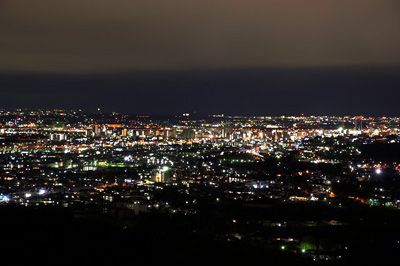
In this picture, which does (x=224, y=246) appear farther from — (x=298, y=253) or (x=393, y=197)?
(x=393, y=197)

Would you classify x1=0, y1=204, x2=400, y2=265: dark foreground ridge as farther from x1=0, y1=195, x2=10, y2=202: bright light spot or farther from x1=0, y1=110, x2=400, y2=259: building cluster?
x1=0, y1=195, x2=10, y2=202: bright light spot

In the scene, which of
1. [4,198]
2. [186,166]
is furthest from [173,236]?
[186,166]

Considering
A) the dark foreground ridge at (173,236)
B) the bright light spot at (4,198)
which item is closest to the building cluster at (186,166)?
the bright light spot at (4,198)

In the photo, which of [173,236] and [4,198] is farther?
[4,198]

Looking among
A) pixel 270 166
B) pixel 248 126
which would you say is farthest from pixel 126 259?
pixel 248 126

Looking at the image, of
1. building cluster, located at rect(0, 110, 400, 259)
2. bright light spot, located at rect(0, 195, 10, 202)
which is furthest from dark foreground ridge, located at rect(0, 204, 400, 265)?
bright light spot, located at rect(0, 195, 10, 202)

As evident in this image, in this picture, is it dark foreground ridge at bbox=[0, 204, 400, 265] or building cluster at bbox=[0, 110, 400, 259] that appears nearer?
dark foreground ridge at bbox=[0, 204, 400, 265]

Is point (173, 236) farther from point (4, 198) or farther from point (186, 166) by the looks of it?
point (186, 166)

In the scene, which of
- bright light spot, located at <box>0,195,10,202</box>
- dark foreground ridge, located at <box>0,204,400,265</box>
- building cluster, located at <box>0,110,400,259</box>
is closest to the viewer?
dark foreground ridge, located at <box>0,204,400,265</box>

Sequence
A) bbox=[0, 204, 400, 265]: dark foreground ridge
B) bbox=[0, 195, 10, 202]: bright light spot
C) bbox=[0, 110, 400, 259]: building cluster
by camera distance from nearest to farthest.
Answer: bbox=[0, 204, 400, 265]: dark foreground ridge < bbox=[0, 195, 10, 202]: bright light spot < bbox=[0, 110, 400, 259]: building cluster

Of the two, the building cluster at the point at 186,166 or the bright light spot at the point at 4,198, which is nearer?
the bright light spot at the point at 4,198

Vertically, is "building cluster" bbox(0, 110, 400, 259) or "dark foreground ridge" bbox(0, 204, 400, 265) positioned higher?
"building cluster" bbox(0, 110, 400, 259)

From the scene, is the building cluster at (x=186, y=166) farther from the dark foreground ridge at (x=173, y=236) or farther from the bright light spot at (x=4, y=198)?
the dark foreground ridge at (x=173, y=236)
